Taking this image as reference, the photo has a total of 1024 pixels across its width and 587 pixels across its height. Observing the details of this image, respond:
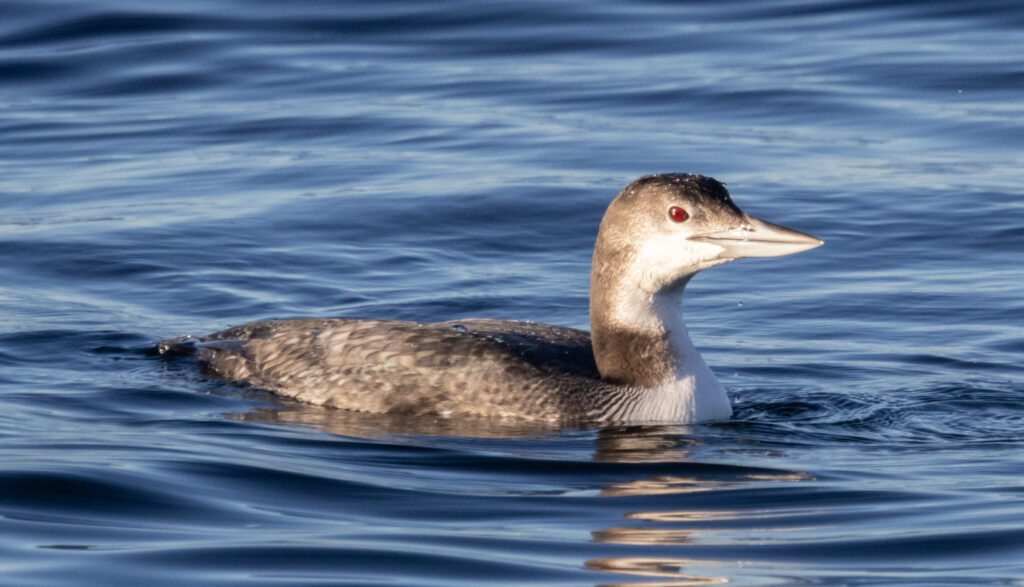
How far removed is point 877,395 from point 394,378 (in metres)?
2.22

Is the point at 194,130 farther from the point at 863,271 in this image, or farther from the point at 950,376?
the point at 950,376

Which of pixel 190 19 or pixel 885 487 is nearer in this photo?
pixel 885 487

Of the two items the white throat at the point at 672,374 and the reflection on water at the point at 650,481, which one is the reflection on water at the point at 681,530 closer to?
the reflection on water at the point at 650,481

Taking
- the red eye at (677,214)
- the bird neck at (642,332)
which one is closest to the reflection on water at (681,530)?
the bird neck at (642,332)

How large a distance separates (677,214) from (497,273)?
11.8 feet

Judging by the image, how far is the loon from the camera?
6949 millimetres

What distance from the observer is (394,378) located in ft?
24.0

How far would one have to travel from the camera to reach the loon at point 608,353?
695 cm

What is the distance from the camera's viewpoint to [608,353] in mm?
7305

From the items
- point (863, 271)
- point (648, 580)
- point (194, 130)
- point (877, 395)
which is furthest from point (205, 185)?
point (648, 580)

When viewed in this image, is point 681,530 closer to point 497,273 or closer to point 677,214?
point 677,214

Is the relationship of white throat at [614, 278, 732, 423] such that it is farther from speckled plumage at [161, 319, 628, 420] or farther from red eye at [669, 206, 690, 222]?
red eye at [669, 206, 690, 222]

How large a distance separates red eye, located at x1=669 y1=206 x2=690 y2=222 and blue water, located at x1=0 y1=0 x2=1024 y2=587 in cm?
88

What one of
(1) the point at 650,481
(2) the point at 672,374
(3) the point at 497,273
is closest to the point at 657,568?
(1) the point at 650,481
